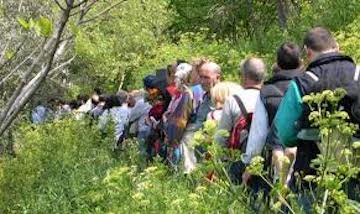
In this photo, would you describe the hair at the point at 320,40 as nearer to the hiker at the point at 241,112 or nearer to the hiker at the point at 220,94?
the hiker at the point at 241,112

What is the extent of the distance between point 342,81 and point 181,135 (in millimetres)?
4093

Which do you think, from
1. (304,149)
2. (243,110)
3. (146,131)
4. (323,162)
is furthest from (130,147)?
(323,162)

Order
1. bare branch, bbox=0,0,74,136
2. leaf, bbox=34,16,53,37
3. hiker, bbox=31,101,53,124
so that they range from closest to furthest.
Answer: leaf, bbox=34,16,53,37, bare branch, bbox=0,0,74,136, hiker, bbox=31,101,53,124

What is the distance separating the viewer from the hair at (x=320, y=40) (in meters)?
5.23

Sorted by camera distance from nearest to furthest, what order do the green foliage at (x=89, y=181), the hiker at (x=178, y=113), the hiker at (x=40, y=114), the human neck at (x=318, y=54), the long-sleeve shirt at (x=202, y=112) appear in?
the human neck at (x=318, y=54) → the green foliage at (x=89, y=181) → the long-sleeve shirt at (x=202, y=112) → the hiker at (x=178, y=113) → the hiker at (x=40, y=114)

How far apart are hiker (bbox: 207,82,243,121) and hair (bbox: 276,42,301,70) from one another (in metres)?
1.12

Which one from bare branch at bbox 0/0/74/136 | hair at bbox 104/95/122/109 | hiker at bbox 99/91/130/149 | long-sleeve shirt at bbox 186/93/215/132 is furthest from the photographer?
hair at bbox 104/95/122/109

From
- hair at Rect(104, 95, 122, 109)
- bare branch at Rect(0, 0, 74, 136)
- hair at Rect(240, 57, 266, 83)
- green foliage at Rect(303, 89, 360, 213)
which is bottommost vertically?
hair at Rect(104, 95, 122, 109)

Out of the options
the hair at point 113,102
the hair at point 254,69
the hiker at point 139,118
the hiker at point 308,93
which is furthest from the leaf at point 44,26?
the hair at point 113,102

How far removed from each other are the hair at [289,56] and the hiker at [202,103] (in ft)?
6.21

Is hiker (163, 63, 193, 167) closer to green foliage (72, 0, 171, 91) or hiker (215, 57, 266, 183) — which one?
hiker (215, 57, 266, 183)

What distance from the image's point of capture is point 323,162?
10.6ft

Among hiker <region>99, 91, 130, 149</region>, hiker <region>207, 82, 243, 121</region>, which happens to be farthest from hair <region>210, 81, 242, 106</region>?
hiker <region>99, 91, 130, 149</region>

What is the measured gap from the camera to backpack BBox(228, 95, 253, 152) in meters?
6.73
